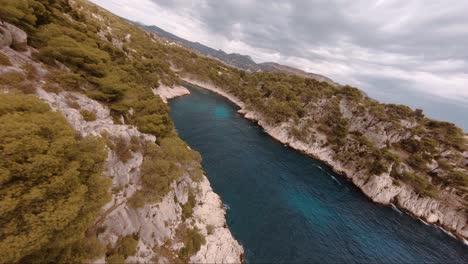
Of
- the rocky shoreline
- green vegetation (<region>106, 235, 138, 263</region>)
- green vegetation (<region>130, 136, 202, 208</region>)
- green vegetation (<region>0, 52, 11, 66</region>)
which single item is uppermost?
green vegetation (<region>0, 52, 11, 66</region>)

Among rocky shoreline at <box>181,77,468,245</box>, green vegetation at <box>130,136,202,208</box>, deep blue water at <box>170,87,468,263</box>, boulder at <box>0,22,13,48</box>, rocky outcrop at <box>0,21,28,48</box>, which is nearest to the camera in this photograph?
boulder at <box>0,22,13,48</box>

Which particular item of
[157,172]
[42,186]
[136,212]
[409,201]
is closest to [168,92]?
[157,172]

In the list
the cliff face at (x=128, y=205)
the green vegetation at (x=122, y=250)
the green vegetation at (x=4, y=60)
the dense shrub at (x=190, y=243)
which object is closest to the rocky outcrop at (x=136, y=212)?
the cliff face at (x=128, y=205)

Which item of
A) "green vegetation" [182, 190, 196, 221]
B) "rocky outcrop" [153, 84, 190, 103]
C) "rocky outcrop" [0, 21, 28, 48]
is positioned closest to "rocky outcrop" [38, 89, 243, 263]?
"green vegetation" [182, 190, 196, 221]

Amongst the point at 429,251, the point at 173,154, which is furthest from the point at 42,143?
the point at 429,251

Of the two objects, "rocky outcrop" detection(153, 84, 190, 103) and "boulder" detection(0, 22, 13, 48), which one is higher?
"boulder" detection(0, 22, 13, 48)

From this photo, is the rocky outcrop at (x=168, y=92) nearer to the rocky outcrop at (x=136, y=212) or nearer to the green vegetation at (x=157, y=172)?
the rocky outcrop at (x=136, y=212)

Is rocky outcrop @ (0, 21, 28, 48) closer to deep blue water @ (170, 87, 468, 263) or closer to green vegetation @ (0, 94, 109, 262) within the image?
green vegetation @ (0, 94, 109, 262)
